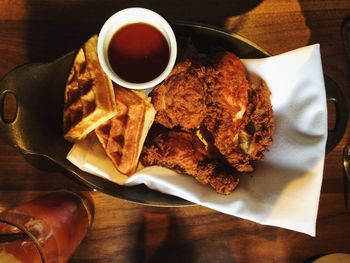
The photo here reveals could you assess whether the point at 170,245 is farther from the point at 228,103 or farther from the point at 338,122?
the point at 338,122

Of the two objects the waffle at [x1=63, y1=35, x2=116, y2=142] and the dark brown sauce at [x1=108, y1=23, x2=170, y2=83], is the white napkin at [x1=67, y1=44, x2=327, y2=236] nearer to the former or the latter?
the waffle at [x1=63, y1=35, x2=116, y2=142]

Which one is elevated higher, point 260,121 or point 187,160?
point 260,121

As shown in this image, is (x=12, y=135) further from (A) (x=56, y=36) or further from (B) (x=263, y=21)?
(B) (x=263, y=21)

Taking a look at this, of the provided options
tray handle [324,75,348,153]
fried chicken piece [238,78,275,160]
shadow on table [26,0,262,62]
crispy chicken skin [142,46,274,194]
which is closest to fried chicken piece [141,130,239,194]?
crispy chicken skin [142,46,274,194]

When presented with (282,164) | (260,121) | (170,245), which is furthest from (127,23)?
(170,245)

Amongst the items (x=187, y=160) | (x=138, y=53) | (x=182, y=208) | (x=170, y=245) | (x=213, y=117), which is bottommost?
(x=170, y=245)

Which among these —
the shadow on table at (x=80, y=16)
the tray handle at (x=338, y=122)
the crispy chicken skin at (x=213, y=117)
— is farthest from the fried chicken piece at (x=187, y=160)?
the shadow on table at (x=80, y=16)
